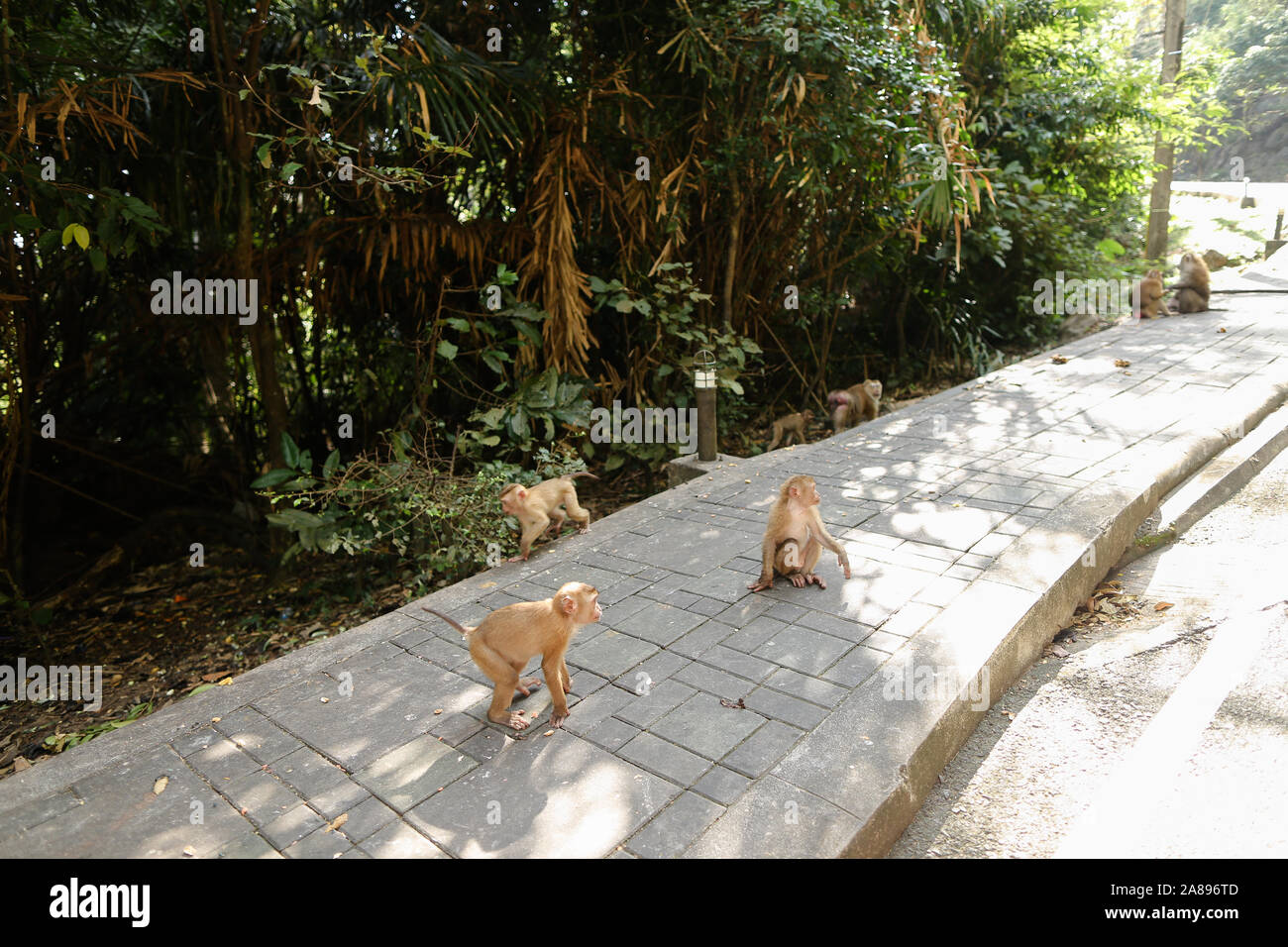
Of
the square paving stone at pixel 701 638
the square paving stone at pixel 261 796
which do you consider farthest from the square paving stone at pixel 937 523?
the square paving stone at pixel 261 796

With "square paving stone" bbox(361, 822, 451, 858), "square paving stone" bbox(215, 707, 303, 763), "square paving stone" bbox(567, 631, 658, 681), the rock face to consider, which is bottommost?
"square paving stone" bbox(215, 707, 303, 763)

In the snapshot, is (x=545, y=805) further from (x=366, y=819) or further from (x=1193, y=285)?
(x=1193, y=285)

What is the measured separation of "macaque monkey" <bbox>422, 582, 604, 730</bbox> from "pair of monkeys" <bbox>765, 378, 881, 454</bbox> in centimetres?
470

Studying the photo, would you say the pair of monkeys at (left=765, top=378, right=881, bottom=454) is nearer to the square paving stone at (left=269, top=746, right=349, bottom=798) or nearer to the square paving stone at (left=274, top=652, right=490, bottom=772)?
the square paving stone at (left=274, top=652, right=490, bottom=772)

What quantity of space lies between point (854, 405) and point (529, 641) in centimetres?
514

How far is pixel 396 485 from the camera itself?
506cm

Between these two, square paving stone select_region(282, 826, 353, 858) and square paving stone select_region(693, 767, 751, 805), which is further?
square paving stone select_region(693, 767, 751, 805)

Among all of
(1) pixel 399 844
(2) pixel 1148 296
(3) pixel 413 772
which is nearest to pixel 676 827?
(1) pixel 399 844

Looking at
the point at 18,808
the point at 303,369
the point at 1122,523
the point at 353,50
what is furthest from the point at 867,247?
the point at 18,808

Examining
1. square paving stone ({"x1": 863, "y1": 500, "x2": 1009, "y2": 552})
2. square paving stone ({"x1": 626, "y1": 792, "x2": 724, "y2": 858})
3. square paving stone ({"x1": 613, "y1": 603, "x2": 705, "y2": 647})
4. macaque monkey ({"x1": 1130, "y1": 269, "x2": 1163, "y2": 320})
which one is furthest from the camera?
macaque monkey ({"x1": 1130, "y1": 269, "x2": 1163, "y2": 320})

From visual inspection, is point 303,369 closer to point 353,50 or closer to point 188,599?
point 188,599

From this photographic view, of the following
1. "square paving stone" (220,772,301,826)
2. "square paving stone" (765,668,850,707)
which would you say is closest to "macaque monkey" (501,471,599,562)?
"square paving stone" (765,668,850,707)

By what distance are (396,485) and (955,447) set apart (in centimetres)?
392

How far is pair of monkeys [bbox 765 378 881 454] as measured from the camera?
7320mm
